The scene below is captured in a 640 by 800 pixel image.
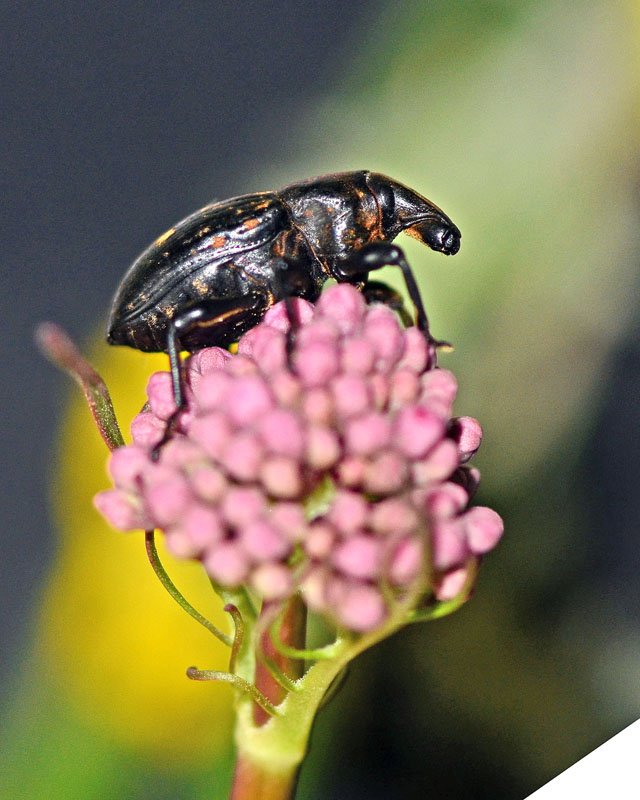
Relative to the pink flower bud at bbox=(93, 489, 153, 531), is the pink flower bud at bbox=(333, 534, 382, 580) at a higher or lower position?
lower

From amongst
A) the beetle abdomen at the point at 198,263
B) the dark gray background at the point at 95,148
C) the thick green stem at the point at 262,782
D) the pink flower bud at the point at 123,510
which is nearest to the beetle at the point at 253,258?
the beetle abdomen at the point at 198,263

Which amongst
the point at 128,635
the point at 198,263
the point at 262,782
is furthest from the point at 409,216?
the point at 128,635

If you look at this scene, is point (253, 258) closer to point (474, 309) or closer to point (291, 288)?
point (291, 288)

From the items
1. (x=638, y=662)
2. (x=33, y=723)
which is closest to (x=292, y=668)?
(x=33, y=723)

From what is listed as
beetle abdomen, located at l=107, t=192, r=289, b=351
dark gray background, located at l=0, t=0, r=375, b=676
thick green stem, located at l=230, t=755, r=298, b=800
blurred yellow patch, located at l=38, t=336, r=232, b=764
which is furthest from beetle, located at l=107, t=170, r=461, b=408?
dark gray background, located at l=0, t=0, r=375, b=676

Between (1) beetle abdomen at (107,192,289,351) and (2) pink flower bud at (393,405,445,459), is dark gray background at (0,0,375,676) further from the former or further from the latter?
(2) pink flower bud at (393,405,445,459)

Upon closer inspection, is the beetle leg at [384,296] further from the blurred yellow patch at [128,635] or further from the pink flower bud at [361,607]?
the blurred yellow patch at [128,635]
